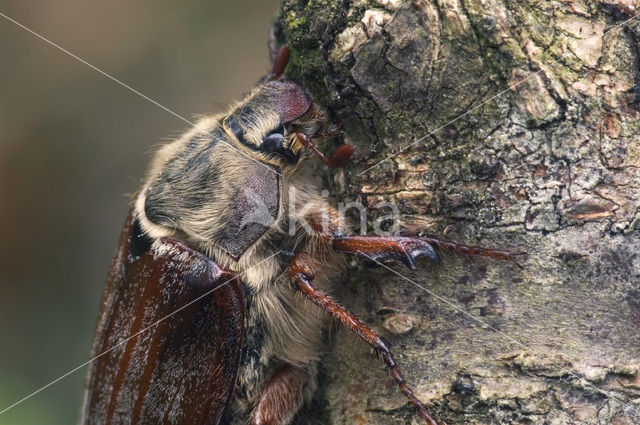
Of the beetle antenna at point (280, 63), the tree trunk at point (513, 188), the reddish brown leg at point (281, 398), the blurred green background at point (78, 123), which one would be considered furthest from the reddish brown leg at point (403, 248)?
the blurred green background at point (78, 123)

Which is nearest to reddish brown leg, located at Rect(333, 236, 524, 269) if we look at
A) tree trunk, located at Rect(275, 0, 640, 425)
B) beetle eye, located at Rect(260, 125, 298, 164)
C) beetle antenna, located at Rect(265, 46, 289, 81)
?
tree trunk, located at Rect(275, 0, 640, 425)

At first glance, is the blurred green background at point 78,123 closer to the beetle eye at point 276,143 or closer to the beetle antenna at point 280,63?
the beetle antenna at point 280,63

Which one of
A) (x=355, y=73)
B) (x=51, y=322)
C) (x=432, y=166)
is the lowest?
(x=51, y=322)

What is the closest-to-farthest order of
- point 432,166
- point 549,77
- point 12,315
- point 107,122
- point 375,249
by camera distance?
point 549,77 → point 432,166 → point 375,249 → point 12,315 → point 107,122

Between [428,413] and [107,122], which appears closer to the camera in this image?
[428,413]

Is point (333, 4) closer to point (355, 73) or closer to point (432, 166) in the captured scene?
point (355, 73)

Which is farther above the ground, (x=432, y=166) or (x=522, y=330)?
(x=432, y=166)

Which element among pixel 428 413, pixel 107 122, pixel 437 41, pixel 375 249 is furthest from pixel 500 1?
pixel 107 122
